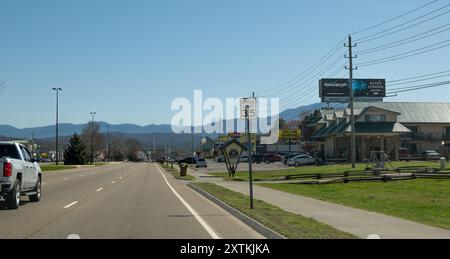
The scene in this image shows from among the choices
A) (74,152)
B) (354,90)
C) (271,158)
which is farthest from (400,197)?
(74,152)

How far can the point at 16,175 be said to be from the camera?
19906 mm

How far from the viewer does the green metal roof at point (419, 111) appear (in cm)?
9369

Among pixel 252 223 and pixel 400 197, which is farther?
pixel 400 197

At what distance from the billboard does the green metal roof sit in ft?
39.5

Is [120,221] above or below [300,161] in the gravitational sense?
below

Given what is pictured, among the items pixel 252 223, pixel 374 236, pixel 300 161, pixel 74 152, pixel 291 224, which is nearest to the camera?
pixel 374 236

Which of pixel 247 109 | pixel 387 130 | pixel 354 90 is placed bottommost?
pixel 247 109

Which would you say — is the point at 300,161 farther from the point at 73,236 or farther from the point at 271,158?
the point at 73,236

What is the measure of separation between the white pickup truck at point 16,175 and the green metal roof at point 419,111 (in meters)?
76.2

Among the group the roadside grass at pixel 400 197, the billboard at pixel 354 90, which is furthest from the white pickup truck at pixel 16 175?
the billboard at pixel 354 90

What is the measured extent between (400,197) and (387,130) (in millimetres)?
56818
